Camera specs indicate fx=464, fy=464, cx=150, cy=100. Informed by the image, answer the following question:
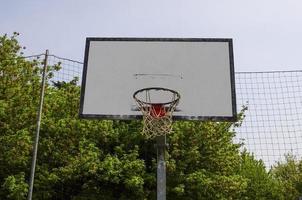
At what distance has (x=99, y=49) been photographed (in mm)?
10523

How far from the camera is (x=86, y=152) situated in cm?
1744

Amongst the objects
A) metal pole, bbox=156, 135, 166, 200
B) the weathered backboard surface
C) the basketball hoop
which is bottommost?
metal pole, bbox=156, 135, 166, 200

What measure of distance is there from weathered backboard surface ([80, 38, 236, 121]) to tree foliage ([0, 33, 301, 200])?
6456 mm

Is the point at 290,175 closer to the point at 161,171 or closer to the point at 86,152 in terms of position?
the point at 86,152

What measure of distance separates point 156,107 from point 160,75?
2.92 feet

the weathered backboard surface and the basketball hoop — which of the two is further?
the weathered backboard surface

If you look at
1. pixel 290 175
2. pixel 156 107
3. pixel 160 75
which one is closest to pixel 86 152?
pixel 160 75

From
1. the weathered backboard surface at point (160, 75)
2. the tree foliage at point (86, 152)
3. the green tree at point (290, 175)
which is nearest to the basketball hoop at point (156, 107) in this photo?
the weathered backboard surface at point (160, 75)

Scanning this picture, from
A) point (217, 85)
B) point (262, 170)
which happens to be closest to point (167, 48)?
point (217, 85)

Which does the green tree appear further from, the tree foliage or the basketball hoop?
the basketball hoop

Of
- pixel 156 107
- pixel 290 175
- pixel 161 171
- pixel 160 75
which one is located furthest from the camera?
pixel 290 175

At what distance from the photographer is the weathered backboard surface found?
959cm

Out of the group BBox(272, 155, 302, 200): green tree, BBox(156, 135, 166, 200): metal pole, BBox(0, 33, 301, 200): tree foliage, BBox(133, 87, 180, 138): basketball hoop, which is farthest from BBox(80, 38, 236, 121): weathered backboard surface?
BBox(272, 155, 302, 200): green tree

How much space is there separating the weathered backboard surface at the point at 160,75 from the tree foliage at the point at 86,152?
21.2 ft
